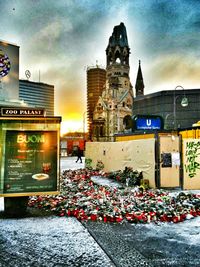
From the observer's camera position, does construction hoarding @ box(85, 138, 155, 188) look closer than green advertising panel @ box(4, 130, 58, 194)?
No

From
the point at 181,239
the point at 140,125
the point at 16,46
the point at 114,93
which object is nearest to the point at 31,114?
the point at 181,239

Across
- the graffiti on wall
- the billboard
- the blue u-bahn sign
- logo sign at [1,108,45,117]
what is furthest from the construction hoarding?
the billboard

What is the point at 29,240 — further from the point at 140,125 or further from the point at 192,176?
the point at 140,125

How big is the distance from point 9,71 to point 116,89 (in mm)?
109993

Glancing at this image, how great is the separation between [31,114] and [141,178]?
7002 millimetres

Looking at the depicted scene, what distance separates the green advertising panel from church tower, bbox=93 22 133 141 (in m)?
116

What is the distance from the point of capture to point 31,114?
7.07 m

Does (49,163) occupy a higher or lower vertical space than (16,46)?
lower

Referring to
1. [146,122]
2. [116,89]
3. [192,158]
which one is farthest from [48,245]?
[116,89]

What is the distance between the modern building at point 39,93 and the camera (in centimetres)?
16825

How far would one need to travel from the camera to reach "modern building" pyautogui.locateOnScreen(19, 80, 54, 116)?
16825cm

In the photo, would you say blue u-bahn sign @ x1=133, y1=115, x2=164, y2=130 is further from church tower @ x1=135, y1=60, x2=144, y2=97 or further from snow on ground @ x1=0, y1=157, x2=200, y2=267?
church tower @ x1=135, y1=60, x2=144, y2=97

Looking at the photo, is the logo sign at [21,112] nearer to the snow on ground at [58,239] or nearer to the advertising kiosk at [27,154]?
the advertising kiosk at [27,154]

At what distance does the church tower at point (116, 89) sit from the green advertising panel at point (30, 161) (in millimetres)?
115749
